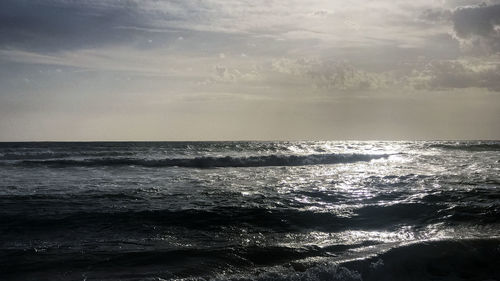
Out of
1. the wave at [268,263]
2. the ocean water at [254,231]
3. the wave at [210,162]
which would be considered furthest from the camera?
the wave at [210,162]

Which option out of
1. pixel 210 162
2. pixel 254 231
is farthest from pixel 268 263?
pixel 210 162

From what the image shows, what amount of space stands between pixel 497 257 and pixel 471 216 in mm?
3631

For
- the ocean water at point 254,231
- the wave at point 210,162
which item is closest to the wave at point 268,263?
the ocean water at point 254,231

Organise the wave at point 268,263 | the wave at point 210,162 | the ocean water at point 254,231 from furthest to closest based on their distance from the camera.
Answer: the wave at point 210,162, the ocean water at point 254,231, the wave at point 268,263

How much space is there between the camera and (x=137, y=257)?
27.3ft

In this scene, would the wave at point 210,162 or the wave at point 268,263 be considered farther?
the wave at point 210,162

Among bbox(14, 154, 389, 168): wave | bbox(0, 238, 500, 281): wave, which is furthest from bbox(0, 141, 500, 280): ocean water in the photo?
bbox(14, 154, 389, 168): wave

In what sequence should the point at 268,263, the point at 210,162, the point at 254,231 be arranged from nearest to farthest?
the point at 268,263 → the point at 254,231 → the point at 210,162

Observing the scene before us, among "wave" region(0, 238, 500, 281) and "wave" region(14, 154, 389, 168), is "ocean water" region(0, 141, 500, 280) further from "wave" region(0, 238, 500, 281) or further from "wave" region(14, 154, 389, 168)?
"wave" region(14, 154, 389, 168)

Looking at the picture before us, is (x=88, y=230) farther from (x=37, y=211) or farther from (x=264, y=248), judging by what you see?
(x=264, y=248)

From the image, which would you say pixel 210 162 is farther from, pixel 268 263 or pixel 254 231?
pixel 268 263

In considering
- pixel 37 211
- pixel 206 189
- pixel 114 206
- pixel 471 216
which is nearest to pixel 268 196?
pixel 206 189

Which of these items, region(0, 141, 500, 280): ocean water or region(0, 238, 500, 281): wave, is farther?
region(0, 141, 500, 280): ocean water

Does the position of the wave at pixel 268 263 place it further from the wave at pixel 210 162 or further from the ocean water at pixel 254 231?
the wave at pixel 210 162
